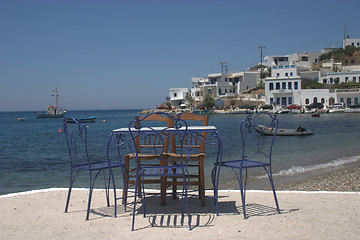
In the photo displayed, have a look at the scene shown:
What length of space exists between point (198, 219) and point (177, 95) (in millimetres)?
94594

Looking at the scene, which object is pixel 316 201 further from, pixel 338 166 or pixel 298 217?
pixel 338 166

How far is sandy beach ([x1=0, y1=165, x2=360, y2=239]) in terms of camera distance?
154 inches

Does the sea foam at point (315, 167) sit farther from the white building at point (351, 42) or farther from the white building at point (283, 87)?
the white building at point (351, 42)

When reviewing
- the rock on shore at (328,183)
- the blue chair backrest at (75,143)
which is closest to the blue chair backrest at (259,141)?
the rock on shore at (328,183)

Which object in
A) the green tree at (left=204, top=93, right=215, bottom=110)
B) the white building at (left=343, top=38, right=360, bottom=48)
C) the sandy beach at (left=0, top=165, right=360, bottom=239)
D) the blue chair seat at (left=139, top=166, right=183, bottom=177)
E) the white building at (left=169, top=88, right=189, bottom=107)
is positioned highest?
the white building at (left=343, top=38, right=360, bottom=48)

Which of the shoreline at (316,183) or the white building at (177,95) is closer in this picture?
the shoreline at (316,183)

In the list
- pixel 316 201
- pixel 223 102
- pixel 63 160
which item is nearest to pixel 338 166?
pixel 316 201

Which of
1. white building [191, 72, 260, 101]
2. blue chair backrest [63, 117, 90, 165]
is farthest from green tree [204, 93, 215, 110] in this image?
blue chair backrest [63, 117, 90, 165]

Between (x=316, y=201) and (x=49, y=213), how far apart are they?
364 cm

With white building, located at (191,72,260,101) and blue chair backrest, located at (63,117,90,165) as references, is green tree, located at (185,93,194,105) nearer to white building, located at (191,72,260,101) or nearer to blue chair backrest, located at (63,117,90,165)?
white building, located at (191,72,260,101)

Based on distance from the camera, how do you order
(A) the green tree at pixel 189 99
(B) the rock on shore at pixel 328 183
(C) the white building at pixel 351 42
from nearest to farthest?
(B) the rock on shore at pixel 328 183
(A) the green tree at pixel 189 99
(C) the white building at pixel 351 42

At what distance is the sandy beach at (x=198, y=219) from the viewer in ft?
12.8

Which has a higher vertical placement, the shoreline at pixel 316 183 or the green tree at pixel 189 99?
the green tree at pixel 189 99

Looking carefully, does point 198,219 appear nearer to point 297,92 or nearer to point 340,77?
point 297,92
